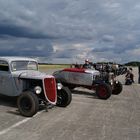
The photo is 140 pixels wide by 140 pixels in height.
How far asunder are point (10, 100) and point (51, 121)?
14.4 ft

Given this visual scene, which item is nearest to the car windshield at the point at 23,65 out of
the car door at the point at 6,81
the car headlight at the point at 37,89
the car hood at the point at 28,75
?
the car door at the point at 6,81

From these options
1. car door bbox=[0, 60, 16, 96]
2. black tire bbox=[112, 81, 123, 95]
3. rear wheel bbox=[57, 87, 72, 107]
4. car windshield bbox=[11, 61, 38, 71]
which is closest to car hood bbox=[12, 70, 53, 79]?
car door bbox=[0, 60, 16, 96]

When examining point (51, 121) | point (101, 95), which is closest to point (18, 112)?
point (51, 121)

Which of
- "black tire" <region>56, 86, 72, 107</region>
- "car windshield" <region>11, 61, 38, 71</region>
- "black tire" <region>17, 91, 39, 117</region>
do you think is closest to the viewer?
"black tire" <region>17, 91, 39, 117</region>

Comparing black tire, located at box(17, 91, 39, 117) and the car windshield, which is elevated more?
the car windshield

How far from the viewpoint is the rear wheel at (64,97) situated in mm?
11836

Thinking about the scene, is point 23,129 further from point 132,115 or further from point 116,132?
point 132,115

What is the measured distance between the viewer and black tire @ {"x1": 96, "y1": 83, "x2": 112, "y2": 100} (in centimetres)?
1501

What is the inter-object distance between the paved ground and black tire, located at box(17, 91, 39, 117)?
0.20m

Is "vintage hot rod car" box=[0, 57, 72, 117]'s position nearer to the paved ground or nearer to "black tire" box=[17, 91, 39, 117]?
"black tire" box=[17, 91, 39, 117]

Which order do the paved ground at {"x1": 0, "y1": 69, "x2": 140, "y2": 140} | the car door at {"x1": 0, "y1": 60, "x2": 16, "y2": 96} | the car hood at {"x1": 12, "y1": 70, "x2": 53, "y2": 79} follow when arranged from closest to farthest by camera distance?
the paved ground at {"x1": 0, "y1": 69, "x2": 140, "y2": 140}, the car hood at {"x1": 12, "y1": 70, "x2": 53, "y2": 79}, the car door at {"x1": 0, "y1": 60, "x2": 16, "y2": 96}

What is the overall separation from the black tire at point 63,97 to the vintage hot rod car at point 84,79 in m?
3.71

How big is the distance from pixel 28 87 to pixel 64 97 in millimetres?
1477

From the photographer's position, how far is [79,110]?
11.3 metres
